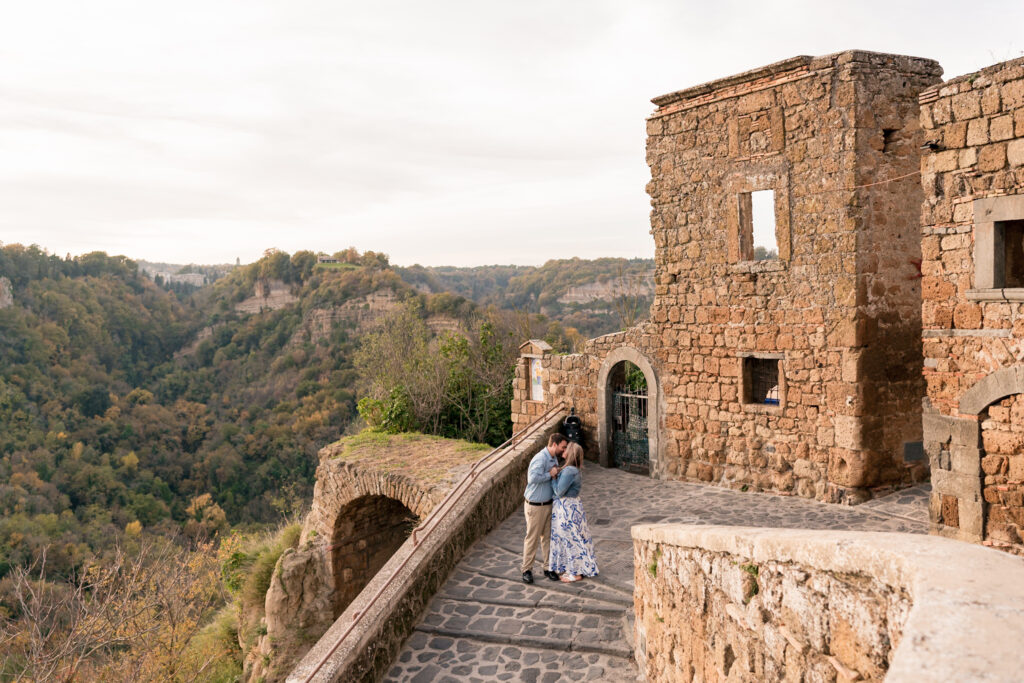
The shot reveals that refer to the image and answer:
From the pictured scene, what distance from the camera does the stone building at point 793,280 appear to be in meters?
8.99

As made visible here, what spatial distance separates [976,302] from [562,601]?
16.7ft

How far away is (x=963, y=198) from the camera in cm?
680

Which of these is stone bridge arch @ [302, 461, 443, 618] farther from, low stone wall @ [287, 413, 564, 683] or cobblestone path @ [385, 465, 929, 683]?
cobblestone path @ [385, 465, 929, 683]

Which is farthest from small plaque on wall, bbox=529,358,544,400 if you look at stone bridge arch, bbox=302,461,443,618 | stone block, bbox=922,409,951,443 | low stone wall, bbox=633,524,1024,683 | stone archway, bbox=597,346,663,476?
low stone wall, bbox=633,524,1024,683

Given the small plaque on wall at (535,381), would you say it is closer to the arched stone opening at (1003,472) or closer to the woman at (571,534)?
the woman at (571,534)

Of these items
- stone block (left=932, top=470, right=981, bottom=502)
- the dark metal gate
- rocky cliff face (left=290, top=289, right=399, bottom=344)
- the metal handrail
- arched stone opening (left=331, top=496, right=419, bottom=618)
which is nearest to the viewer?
the metal handrail

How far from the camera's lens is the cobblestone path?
5.85 metres

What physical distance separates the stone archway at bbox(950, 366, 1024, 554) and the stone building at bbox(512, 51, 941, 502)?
2150mm

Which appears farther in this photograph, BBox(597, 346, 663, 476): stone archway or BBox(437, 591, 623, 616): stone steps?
BBox(597, 346, 663, 476): stone archway

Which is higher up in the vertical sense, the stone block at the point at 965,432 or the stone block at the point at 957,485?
the stone block at the point at 965,432

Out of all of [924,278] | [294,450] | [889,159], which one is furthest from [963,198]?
[294,450]

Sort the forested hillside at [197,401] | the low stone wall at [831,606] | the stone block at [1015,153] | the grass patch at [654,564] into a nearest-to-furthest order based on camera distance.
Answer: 1. the low stone wall at [831,606]
2. the grass patch at [654,564]
3. the stone block at [1015,153]
4. the forested hillside at [197,401]

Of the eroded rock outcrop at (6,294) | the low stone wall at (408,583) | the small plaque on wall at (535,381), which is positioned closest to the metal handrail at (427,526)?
the low stone wall at (408,583)

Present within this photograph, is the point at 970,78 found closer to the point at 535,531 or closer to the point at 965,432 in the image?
the point at 965,432
